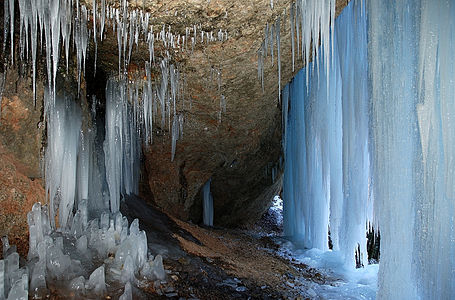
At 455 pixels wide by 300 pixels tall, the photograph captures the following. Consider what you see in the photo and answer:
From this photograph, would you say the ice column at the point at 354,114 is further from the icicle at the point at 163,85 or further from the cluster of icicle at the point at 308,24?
the icicle at the point at 163,85

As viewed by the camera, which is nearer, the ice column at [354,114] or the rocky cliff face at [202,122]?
the rocky cliff face at [202,122]

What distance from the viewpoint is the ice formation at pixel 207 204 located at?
10.5 metres

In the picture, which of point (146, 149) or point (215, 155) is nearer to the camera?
point (146, 149)

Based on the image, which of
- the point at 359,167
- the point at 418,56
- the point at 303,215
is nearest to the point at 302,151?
the point at 303,215

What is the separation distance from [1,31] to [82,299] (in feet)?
10.6

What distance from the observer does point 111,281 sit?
3936 mm

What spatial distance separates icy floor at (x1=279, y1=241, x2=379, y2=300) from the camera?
217 inches

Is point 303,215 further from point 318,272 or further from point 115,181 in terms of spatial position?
point 115,181

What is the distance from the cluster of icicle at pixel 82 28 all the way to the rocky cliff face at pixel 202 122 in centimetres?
13

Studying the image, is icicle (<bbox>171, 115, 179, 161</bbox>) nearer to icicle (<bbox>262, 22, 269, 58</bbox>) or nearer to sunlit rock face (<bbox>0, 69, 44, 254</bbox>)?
icicle (<bbox>262, 22, 269, 58</bbox>)

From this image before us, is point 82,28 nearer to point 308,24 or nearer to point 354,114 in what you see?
point 308,24

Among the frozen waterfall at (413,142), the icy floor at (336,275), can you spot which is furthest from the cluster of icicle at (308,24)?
the icy floor at (336,275)

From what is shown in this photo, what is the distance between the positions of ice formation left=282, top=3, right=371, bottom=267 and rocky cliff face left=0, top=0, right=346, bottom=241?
2.54ft

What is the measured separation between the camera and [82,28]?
4.71m
